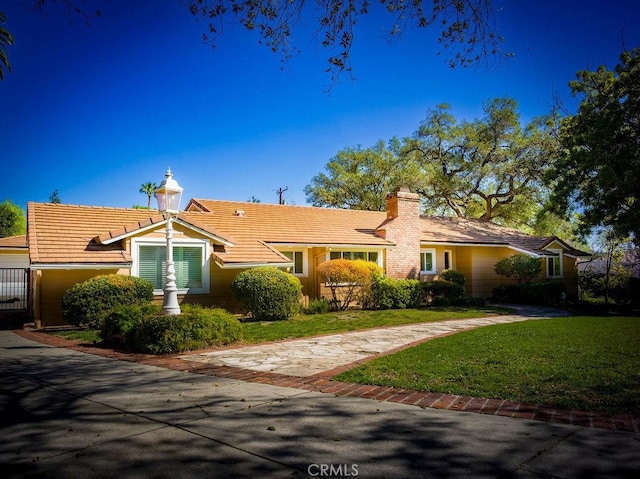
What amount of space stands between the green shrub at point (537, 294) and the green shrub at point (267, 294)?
1304 cm

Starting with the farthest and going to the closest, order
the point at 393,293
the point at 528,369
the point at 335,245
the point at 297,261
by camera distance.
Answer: the point at 297,261, the point at 335,245, the point at 393,293, the point at 528,369

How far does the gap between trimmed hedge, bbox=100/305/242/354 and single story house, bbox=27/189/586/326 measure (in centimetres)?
530

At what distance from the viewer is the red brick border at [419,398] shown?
4410mm

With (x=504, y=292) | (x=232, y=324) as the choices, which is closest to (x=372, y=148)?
(x=504, y=292)

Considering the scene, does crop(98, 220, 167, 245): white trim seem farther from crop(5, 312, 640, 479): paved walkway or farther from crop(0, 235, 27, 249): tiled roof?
crop(0, 235, 27, 249): tiled roof

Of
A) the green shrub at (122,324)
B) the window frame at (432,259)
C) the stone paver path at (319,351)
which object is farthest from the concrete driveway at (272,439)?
the window frame at (432,259)

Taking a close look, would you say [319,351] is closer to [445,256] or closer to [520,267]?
[445,256]

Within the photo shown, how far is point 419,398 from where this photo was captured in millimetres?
5281

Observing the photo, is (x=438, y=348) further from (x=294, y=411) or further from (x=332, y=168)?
(x=332, y=168)

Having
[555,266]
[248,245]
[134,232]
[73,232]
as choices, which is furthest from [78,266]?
[555,266]

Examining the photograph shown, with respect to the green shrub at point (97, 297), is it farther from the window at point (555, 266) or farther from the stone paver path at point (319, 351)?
the window at point (555, 266)

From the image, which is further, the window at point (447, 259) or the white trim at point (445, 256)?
the window at point (447, 259)

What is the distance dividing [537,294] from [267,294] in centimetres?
1438

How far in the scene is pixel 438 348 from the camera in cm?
865
